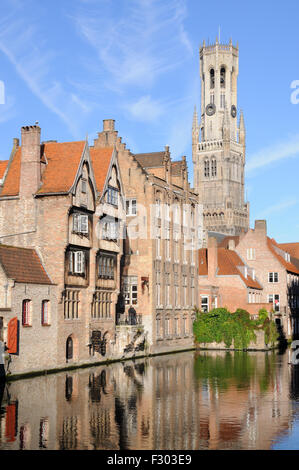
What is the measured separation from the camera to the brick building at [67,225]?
45.1 metres

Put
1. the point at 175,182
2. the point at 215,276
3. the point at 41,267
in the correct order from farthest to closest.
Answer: the point at 215,276 → the point at 175,182 → the point at 41,267

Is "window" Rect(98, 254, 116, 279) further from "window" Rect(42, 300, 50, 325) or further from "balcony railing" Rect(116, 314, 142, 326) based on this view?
Answer: "window" Rect(42, 300, 50, 325)

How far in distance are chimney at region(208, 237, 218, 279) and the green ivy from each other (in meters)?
6.73

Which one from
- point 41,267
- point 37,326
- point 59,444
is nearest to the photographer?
point 59,444

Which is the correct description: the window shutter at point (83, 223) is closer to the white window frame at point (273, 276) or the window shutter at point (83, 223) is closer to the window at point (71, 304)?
the window at point (71, 304)

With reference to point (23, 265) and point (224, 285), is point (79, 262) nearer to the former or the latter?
point (23, 265)

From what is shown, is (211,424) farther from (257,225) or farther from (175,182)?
(257,225)

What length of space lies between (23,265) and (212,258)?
126 ft

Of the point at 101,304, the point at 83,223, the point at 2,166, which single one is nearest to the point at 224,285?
the point at 101,304

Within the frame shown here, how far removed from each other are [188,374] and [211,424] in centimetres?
1981

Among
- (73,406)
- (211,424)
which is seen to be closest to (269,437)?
(211,424)

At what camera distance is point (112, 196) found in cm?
→ 5306

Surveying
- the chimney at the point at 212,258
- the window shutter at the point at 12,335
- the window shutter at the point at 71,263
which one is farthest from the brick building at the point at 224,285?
the window shutter at the point at 12,335
